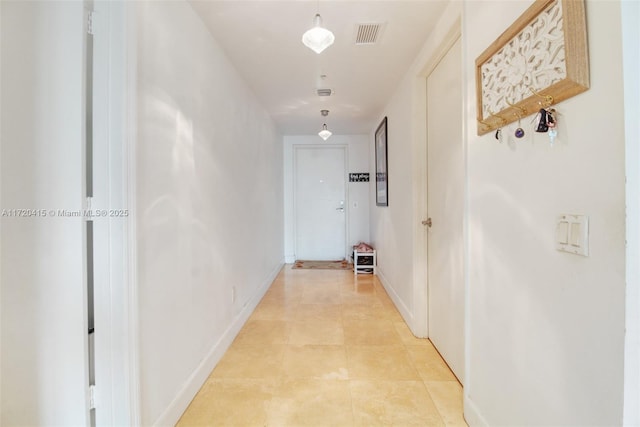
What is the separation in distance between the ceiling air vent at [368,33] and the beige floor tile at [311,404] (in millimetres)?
2255

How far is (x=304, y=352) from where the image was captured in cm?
208

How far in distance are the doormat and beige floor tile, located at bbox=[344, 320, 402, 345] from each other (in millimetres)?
2091

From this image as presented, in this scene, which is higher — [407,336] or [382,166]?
[382,166]

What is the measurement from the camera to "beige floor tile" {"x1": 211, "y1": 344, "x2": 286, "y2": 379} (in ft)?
5.96

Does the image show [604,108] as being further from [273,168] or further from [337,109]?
[273,168]

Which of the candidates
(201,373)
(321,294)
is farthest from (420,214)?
(201,373)

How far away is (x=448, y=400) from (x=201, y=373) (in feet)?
4.65

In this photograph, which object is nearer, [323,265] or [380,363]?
[380,363]

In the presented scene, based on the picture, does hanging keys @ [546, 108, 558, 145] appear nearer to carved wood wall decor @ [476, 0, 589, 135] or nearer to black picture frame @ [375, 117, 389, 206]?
carved wood wall decor @ [476, 0, 589, 135]

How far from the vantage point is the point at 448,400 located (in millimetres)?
1577

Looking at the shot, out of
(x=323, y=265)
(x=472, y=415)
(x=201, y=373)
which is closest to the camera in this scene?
(x=472, y=415)

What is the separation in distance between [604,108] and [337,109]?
3136mm

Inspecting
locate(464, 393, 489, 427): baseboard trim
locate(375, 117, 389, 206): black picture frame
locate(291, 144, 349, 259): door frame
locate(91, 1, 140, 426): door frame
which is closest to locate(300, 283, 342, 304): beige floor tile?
locate(375, 117, 389, 206): black picture frame

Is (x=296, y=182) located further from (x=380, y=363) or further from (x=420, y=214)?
(x=380, y=363)
